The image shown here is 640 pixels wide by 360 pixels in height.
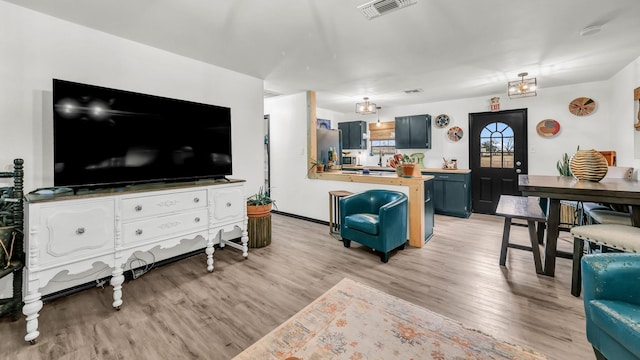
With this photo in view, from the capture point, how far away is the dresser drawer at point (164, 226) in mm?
2254

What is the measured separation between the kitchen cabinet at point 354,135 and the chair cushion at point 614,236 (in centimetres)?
532

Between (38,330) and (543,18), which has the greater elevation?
(543,18)

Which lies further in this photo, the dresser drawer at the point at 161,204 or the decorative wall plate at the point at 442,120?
the decorative wall plate at the point at 442,120

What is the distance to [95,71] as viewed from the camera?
Answer: 2.54 metres

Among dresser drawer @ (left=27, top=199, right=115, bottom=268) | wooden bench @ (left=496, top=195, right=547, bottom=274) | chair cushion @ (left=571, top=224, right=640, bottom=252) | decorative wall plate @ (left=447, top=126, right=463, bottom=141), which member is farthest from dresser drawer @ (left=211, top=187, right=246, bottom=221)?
decorative wall plate @ (left=447, top=126, right=463, bottom=141)

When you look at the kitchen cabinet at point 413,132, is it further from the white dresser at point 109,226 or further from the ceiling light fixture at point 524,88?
the white dresser at point 109,226

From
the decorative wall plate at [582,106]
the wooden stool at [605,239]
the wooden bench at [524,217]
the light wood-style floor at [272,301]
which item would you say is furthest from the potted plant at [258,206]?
the decorative wall plate at [582,106]

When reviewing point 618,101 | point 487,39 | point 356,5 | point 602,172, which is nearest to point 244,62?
point 356,5

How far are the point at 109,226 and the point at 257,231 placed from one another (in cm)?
168

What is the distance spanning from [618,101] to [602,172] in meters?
2.62

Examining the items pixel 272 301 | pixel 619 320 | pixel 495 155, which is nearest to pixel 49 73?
pixel 272 301

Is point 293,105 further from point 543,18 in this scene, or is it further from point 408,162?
point 543,18

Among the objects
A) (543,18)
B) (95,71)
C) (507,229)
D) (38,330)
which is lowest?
(38,330)

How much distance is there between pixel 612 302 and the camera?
134 cm
